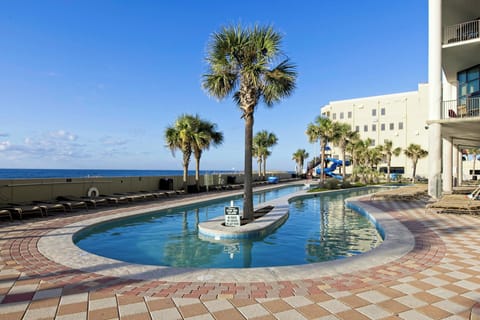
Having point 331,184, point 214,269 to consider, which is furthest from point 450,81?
point 214,269

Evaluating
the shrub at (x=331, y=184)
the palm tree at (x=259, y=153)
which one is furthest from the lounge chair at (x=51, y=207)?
the palm tree at (x=259, y=153)

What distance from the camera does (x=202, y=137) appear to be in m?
21.0

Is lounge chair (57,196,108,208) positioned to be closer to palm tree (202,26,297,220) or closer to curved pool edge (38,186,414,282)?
curved pool edge (38,186,414,282)

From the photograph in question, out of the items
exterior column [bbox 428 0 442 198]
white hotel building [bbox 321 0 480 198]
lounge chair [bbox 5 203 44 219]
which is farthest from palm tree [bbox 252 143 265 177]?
lounge chair [bbox 5 203 44 219]

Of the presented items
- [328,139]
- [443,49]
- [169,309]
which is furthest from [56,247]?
[328,139]

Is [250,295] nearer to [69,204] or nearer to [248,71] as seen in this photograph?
[248,71]

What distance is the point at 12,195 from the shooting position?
11961 millimetres

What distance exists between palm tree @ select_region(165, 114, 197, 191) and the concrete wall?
2.16 meters

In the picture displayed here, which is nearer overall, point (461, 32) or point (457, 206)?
point (457, 206)

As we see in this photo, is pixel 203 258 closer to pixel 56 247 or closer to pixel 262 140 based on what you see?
pixel 56 247

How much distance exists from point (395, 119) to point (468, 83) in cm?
3455

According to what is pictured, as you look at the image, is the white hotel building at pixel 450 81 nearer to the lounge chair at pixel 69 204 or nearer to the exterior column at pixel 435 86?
the exterior column at pixel 435 86

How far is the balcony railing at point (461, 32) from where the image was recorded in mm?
16938

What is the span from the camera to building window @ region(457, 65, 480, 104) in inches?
680
